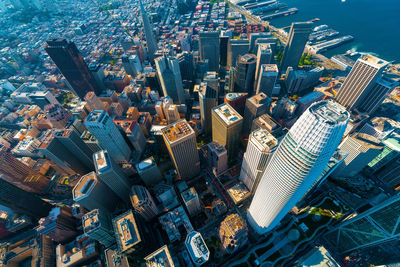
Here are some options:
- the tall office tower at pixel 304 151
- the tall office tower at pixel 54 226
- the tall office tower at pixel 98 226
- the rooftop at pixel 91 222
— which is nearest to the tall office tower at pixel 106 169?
the tall office tower at pixel 98 226

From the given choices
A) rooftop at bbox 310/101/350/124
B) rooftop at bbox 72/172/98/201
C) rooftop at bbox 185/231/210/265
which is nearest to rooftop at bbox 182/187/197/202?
rooftop at bbox 185/231/210/265

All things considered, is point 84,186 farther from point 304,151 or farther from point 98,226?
point 304,151

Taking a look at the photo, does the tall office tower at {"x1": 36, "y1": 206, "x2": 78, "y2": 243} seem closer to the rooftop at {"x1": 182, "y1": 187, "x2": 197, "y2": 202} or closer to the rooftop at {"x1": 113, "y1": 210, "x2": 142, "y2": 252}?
the rooftop at {"x1": 113, "y1": 210, "x2": 142, "y2": 252}

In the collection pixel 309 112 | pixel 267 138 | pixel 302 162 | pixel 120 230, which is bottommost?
pixel 120 230

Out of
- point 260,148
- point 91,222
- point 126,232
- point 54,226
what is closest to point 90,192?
point 91,222

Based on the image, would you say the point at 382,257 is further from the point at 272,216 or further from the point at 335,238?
the point at 272,216

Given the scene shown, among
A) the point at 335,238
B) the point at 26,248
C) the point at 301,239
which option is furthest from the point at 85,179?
the point at 335,238
